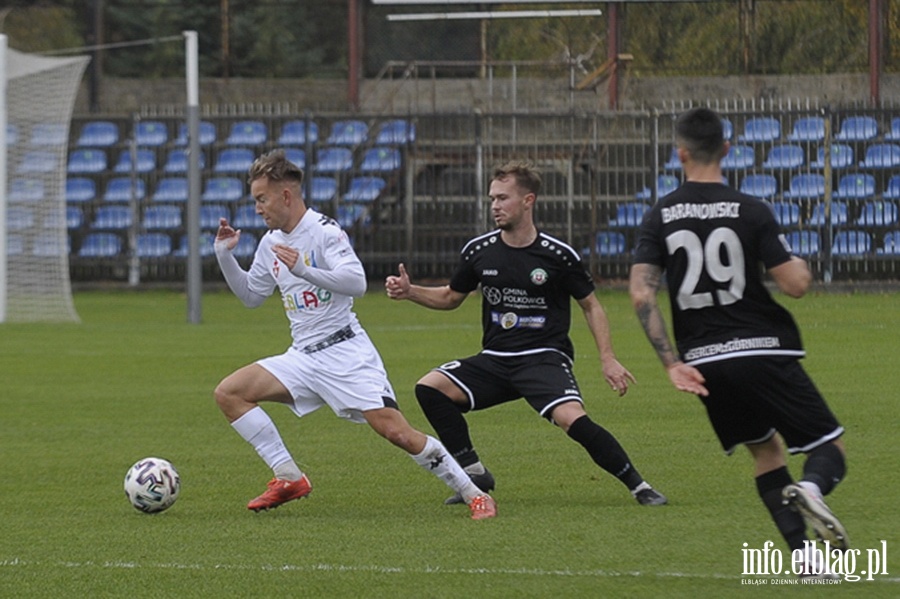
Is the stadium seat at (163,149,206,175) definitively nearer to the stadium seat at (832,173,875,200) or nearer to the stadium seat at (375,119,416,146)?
the stadium seat at (375,119,416,146)

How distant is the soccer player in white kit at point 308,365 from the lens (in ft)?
25.4

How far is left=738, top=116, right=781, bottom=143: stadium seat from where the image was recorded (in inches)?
1069

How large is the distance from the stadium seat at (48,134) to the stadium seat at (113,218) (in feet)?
21.6

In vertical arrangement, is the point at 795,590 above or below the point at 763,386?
below

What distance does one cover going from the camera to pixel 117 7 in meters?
39.8

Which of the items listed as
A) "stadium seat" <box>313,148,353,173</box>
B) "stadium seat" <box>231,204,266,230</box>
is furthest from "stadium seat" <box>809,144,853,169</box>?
"stadium seat" <box>231,204,266,230</box>

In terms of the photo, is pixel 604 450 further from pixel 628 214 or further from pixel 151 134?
pixel 151 134

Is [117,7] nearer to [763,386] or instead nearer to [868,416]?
[868,416]

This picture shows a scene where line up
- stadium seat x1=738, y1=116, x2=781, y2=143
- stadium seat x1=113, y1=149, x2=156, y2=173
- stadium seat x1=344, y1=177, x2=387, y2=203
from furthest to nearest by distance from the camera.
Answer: stadium seat x1=113, y1=149, x2=156, y2=173
stadium seat x1=344, y1=177, x2=387, y2=203
stadium seat x1=738, y1=116, x2=781, y2=143

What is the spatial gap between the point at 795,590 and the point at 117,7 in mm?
36457

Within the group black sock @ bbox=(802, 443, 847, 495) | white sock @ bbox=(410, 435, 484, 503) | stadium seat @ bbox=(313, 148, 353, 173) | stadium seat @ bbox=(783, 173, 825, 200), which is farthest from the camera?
stadium seat @ bbox=(313, 148, 353, 173)

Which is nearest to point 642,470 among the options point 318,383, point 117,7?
point 318,383

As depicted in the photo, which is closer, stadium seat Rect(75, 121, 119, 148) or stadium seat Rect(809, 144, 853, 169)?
stadium seat Rect(809, 144, 853, 169)

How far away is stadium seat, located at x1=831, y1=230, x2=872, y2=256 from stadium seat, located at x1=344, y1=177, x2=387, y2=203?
8.28 m
